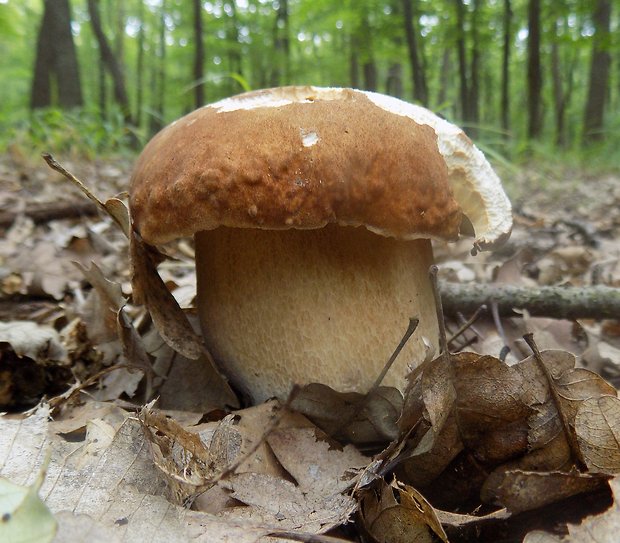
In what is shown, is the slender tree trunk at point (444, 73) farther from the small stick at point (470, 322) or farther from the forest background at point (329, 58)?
the small stick at point (470, 322)

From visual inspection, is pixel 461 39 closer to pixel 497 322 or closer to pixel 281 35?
pixel 281 35

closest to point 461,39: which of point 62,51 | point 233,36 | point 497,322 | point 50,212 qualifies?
point 233,36

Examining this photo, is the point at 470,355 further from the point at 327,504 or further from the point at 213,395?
the point at 213,395

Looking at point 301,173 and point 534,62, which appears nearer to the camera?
point 301,173

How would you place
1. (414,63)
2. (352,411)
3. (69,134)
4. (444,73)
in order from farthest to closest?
(444,73), (414,63), (69,134), (352,411)

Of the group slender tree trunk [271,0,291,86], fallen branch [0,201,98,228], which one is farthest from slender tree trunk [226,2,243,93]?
fallen branch [0,201,98,228]

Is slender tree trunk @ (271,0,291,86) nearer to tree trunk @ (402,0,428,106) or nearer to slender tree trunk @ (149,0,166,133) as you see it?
tree trunk @ (402,0,428,106)

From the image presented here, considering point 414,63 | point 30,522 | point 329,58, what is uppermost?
point 329,58

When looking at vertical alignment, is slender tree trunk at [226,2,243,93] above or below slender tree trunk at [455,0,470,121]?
above
